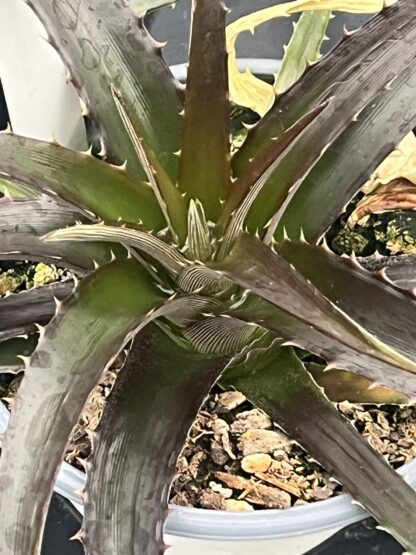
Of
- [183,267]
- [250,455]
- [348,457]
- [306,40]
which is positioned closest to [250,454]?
[250,455]

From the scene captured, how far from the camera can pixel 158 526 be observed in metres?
0.42

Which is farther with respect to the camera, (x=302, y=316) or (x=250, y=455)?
(x=250, y=455)

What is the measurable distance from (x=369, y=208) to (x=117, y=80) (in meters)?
0.30

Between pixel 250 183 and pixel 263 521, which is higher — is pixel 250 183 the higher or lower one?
the higher one

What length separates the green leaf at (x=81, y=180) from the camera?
1.21ft

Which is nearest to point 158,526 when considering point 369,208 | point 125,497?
point 125,497

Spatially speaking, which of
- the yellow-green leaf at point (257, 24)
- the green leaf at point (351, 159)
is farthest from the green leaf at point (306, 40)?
the green leaf at point (351, 159)

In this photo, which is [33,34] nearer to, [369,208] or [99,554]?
[369,208]

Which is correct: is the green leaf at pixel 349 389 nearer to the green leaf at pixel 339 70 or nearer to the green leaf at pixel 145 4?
the green leaf at pixel 339 70

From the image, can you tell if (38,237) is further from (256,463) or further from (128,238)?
(256,463)

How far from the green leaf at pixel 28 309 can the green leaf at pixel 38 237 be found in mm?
56

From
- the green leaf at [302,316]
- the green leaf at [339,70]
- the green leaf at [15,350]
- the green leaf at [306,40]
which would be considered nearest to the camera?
the green leaf at [302,316]

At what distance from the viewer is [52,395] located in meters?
0.35

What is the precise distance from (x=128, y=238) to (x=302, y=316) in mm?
86
